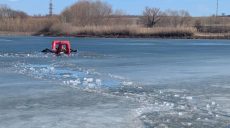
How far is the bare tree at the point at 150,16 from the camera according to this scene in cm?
7112

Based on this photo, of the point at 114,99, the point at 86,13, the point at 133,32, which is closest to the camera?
the point at 114,99

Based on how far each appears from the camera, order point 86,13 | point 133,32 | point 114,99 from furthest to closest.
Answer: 1. point 86,13
2. point 133,32
3. point 114,99

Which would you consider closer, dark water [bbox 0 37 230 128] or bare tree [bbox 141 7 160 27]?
dark water [bbox 0 37 230 128]

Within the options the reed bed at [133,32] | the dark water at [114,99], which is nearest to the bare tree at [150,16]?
the reed bed at [133,32]

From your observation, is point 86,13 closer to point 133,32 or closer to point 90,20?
point 90,20

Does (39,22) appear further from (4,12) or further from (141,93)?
(141,93)

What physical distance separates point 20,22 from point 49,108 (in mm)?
58531

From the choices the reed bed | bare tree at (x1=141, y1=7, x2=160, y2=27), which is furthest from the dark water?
bare tree at (x1=141, y1=7, x2=160, y2=27)

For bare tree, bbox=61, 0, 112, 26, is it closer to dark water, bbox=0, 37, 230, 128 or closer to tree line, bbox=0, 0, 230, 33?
tree line, bbox=0, 0, 230, 33

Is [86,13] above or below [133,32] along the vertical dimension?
above

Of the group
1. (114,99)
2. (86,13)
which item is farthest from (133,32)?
(114,99)

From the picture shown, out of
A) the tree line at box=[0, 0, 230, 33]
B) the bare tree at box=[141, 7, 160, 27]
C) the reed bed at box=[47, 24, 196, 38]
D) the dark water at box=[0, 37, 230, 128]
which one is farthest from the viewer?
the bare tree at box=[141, 7, 160, 27]

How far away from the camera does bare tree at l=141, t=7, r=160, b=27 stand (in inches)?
2800

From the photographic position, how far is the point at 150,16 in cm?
7144
